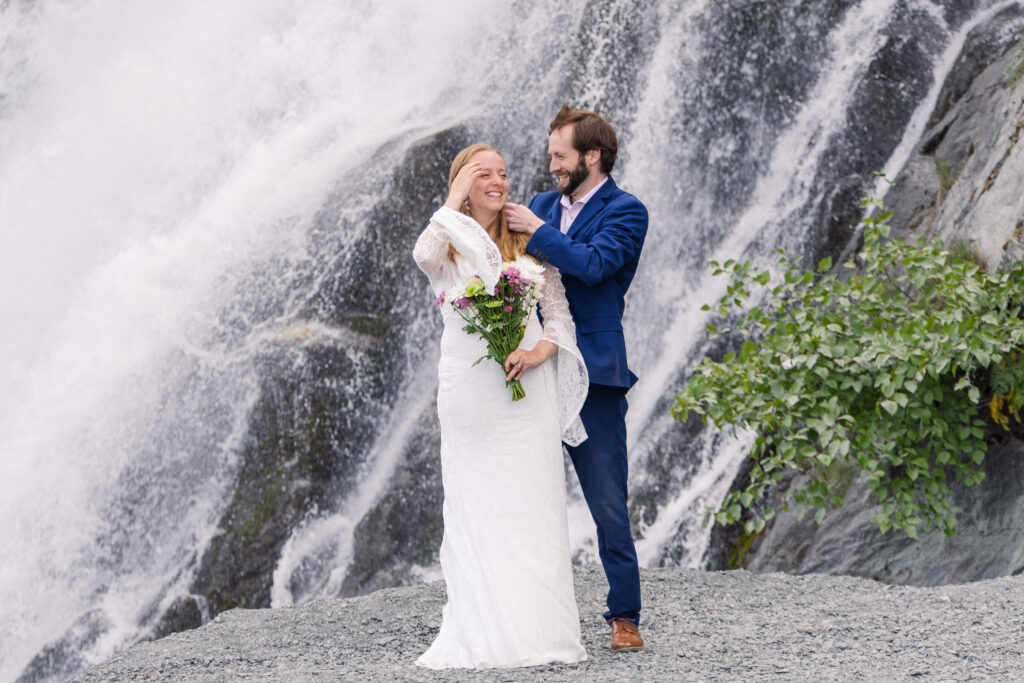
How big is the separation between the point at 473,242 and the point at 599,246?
1.60 feet

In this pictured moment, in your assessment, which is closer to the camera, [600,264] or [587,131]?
[600,264]

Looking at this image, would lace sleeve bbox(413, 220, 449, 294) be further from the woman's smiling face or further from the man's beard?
the man's beard

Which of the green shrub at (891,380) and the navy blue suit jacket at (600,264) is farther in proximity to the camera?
Answer: the green shrub at (891,380)

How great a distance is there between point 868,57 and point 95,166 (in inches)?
320

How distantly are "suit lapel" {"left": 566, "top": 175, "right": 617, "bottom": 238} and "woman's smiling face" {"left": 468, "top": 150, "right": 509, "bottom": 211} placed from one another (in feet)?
1.08

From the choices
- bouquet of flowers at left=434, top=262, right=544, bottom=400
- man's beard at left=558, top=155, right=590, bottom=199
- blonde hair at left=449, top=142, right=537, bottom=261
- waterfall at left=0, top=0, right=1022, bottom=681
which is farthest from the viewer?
waterfall at left=0, top=0, right=1022, bottom=681

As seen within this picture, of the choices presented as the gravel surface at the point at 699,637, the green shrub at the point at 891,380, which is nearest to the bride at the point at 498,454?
the gravel surface at the point at 699,637

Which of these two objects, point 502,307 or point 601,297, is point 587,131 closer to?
point 601,297

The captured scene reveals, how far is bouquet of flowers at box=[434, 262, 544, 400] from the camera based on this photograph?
4.00 m

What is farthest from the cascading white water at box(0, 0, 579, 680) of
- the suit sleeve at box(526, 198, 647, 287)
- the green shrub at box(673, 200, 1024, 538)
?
the suit sleeve at box(526, 198, 647, 287)

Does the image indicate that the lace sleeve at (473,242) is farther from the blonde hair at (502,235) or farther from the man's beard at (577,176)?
the man's beard at (577,176)

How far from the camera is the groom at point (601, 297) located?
4.13 metres

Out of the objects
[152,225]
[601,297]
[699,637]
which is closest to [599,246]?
[601,297]

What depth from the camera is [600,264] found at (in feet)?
13.5
